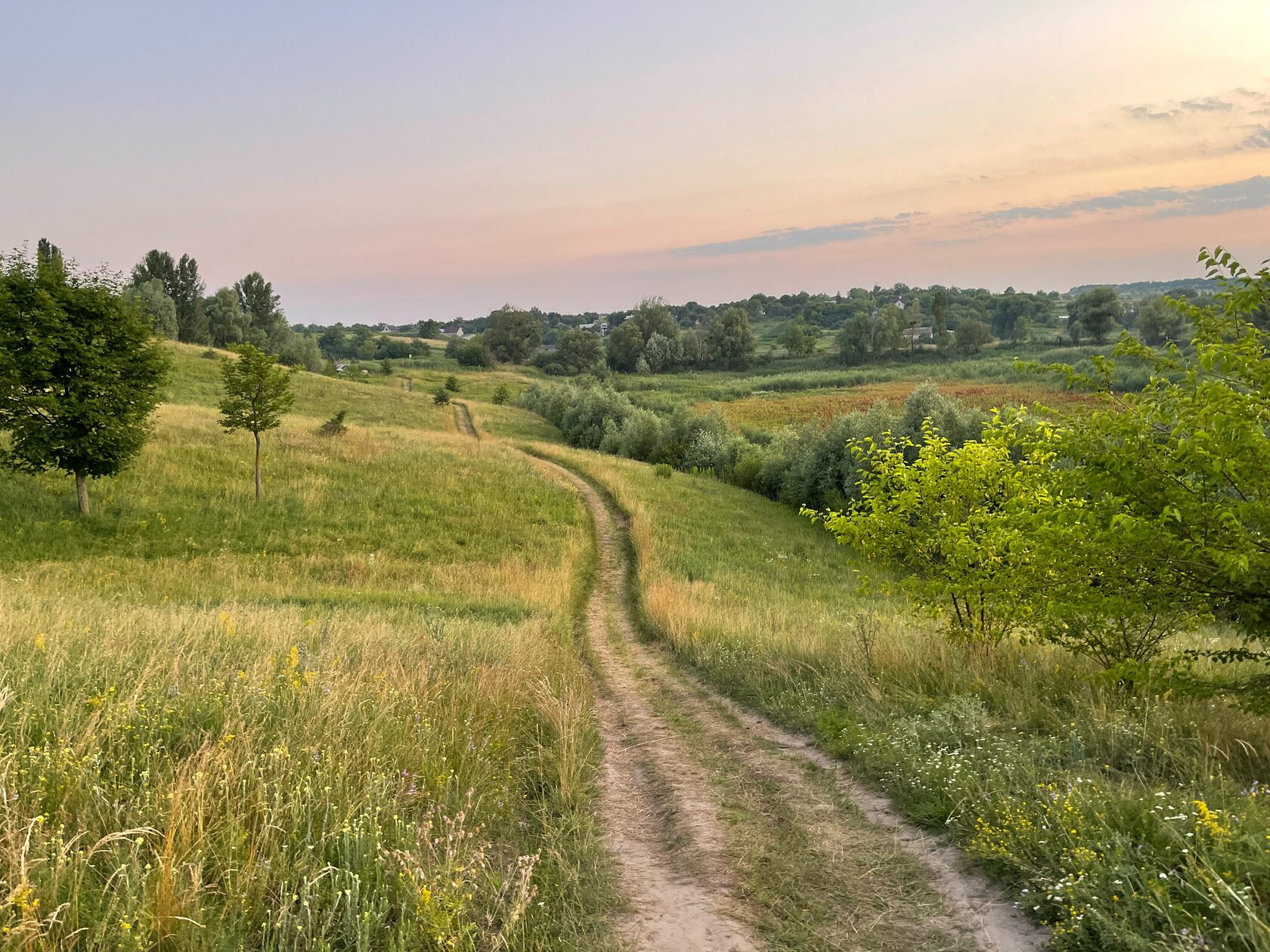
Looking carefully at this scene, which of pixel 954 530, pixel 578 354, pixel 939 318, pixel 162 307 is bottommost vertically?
pixel 954 530

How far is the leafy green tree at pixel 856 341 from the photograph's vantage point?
12119 centimetres

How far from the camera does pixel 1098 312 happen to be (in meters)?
111

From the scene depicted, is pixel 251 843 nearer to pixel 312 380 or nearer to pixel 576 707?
pixel 576 707

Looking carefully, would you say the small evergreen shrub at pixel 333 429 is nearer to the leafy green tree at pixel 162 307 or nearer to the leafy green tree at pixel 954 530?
the leafy green tree at pixel 954 530

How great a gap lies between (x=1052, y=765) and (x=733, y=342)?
12390 centimetres

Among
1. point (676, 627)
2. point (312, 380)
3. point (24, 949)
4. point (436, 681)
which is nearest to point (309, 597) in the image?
point (676, 627)

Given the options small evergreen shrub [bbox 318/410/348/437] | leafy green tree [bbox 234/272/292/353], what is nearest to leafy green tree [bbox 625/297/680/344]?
leafy green tree [bbox 234/272/292/353]

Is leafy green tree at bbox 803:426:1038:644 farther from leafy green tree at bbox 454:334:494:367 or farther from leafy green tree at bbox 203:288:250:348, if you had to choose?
leafy green tree at bbox 454:334:494:367

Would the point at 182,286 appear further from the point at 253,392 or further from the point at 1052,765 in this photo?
the point at 1052,765

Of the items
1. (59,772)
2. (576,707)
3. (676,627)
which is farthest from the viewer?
(676,627)

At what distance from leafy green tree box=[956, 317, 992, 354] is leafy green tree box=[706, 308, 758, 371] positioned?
3565cm

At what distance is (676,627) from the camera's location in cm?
1386

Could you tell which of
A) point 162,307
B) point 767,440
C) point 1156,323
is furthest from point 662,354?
point 162,307

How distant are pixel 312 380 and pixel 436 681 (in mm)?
69676
